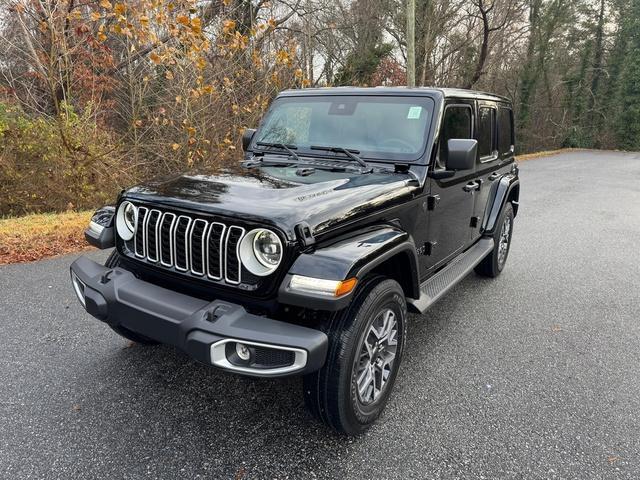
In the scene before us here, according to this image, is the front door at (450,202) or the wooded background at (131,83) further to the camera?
the wooded background at (131,83)

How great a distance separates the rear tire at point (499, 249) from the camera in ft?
16.2

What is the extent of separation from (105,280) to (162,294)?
400 millimetres

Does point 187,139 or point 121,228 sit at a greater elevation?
point 187,139

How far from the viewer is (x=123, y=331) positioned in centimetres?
323

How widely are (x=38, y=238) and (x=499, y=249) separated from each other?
222 inches

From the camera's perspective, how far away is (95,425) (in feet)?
8.57

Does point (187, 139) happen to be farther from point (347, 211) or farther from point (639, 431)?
point (639, 431)

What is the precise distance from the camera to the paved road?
7.82 feet

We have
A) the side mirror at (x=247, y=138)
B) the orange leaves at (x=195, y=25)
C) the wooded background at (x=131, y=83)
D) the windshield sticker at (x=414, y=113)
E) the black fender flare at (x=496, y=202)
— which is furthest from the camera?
the wooded background at (x=131, y=83)

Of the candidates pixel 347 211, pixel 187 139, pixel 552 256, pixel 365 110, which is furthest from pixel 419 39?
pixel 347 211

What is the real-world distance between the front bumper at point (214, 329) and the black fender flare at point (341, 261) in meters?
0.16

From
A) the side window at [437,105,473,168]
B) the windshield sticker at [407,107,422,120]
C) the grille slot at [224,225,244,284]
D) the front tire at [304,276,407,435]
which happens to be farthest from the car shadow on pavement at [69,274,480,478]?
the windshield sticker at [407,107,422,120]

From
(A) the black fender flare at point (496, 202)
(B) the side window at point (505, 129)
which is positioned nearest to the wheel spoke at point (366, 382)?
(A) the black fender flare at point (496, 202)

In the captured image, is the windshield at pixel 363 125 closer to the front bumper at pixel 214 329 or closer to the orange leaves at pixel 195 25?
the front bumper at pixel 214 329
